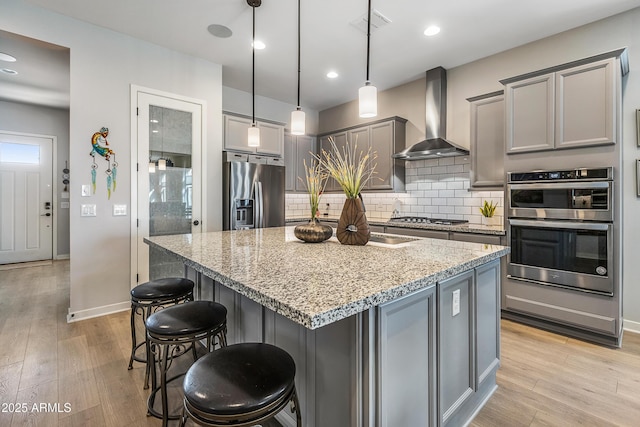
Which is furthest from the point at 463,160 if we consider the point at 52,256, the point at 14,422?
the point at 52,256

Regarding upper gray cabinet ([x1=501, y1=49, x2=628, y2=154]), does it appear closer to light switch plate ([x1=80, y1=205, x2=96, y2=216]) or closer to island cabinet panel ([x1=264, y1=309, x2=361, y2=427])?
island cabinet panel ([x1=264, y1=309, x2=361, y2=427])

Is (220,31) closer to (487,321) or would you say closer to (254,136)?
(254,136)

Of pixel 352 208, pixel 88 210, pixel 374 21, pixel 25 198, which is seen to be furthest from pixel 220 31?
pixel 25 198

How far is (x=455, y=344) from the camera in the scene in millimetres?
1523

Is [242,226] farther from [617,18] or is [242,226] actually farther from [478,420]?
[617,18]

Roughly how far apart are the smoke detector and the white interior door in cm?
627

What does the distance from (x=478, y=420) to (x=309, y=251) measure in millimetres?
1322

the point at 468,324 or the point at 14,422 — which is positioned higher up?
the point at 468,324

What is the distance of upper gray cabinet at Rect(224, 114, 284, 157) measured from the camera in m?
4.17

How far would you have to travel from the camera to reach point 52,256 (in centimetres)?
592

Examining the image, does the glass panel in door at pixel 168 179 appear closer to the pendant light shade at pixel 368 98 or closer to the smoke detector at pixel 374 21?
the smoke detector at pixel 374 21

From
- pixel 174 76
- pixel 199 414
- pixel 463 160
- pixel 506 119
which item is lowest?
pixel 199 414

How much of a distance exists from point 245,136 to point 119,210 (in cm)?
189

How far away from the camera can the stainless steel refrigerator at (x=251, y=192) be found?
12.9 ft
